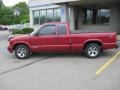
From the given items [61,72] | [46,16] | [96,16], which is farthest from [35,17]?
[61,72]

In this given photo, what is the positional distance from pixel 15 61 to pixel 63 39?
2.42m

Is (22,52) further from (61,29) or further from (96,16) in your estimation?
(96,16)

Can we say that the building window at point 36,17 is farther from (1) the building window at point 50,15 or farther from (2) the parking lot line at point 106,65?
(2) the parking lot line at point 106,65

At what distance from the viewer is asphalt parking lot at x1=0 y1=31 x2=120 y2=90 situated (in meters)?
7.60

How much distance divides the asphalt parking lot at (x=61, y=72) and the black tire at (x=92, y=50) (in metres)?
0.26

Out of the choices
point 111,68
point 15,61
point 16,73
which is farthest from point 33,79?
point 15,61

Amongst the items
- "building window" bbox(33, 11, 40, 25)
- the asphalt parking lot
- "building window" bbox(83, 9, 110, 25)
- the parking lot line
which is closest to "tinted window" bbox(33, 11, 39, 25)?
"building window" bbox(33, 11, 40, 25)

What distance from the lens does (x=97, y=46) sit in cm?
1227

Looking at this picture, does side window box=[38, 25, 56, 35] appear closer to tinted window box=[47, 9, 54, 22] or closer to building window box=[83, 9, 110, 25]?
building window box=[83, 9, 110, 25]

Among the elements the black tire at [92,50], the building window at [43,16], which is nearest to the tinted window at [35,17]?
the building window at [43,16]

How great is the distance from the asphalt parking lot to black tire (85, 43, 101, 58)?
0.84 feet

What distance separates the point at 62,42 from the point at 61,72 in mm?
3219

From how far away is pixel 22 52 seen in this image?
12648mm

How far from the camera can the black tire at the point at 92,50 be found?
481 inches
